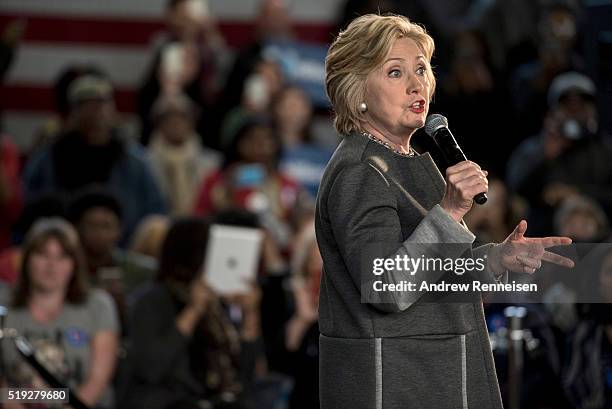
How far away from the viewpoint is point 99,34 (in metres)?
9.38

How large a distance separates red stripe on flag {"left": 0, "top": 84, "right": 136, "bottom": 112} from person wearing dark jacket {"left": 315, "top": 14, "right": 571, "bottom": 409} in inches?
259

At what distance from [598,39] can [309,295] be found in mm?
3013

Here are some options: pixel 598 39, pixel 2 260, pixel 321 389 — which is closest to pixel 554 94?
pixel 2 260

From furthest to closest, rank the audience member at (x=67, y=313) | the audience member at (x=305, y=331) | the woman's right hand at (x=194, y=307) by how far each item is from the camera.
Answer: the audience member at (x=305, y=331) → the woman's right hand at (x=194, y=307) → the audience member at (x=67, y=313)

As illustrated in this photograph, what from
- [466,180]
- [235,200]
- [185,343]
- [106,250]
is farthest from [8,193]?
[466,180]

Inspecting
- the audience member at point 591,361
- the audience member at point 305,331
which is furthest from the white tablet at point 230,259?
the audience member at point 591,361

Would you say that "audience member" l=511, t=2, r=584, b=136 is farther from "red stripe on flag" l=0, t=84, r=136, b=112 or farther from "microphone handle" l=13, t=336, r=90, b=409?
"microphone handle" l=13, t=336, r=90, b=409

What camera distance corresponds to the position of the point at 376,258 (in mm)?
2412

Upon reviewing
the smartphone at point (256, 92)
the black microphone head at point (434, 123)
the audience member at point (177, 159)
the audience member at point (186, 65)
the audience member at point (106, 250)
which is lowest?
the black microphone head at point (434, 123)

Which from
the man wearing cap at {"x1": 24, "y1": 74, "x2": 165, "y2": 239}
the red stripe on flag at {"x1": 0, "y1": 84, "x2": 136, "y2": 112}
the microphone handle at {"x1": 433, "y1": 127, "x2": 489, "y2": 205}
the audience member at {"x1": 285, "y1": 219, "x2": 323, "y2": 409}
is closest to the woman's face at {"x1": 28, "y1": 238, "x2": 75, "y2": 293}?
the audience member at {"x1": 285, "y1": 219, "x2": 323, "y2": 409}

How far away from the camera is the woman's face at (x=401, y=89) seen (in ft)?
8.25

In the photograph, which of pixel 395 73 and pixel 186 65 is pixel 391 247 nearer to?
pixel 395 73

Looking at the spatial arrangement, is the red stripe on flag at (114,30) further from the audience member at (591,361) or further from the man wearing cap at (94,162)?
the audience member at (591,361)

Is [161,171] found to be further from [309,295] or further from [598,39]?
[598,39]
